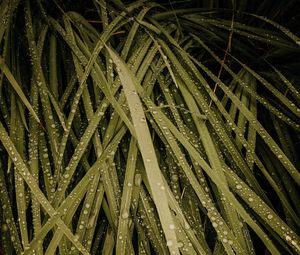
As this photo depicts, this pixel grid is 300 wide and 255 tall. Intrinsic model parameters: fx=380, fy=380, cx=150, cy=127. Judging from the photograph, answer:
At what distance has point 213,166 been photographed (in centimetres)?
60

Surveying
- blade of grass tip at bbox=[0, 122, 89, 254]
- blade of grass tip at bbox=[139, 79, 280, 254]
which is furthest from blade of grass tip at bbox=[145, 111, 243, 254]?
blade of grass tip at bbox=[0, 122, 89, 254]

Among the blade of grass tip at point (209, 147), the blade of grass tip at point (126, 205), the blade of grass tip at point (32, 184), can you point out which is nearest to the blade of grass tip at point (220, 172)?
the blade of grass tip at point (209, 147)

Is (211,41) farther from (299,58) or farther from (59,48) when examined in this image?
(59,48)

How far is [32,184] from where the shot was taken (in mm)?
585

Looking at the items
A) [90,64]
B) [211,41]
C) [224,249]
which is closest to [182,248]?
[224,249]

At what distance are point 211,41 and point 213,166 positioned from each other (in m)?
0.37

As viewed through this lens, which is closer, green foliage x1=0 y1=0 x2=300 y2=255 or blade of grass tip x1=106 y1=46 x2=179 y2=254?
blade of grass tip x1=106 y1=46 x2=179 y2=254

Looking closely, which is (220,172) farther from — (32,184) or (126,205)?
(32,184)

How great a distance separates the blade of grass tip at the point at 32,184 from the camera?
541mm

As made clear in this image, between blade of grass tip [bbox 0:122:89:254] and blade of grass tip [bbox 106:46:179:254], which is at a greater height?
blade of grass tip [bbox 106:46:179:254]

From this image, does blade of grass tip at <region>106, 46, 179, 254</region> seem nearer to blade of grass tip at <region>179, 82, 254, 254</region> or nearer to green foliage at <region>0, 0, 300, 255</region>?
green foliage at <region>0, 0, 300, 255</region>

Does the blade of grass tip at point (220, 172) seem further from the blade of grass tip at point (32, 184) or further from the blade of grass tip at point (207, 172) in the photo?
the blade of grass tip at point (32, 184)

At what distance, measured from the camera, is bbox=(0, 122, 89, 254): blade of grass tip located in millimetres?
541

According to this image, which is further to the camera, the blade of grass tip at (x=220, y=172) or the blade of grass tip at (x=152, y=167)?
the blade of grass tip at (x=220, y=172)
